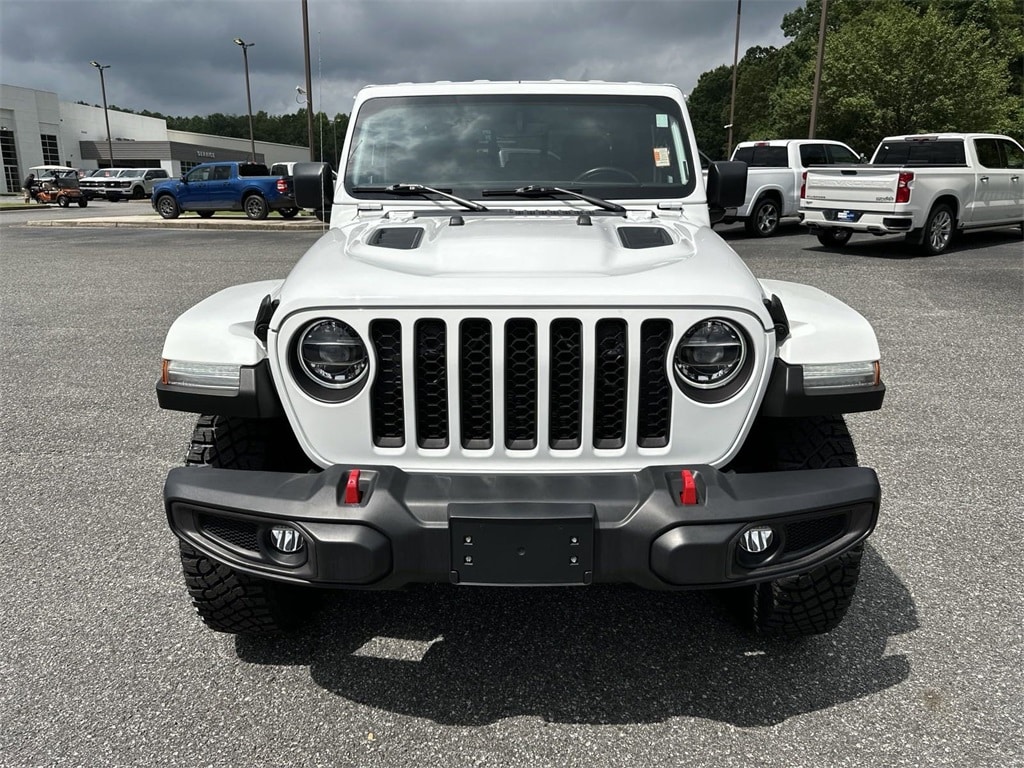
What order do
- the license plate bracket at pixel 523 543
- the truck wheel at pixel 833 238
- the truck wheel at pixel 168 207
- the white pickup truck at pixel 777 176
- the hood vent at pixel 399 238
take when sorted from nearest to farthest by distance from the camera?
the license plate bracket at pixel 523 543, the hood vent at pixel 399 238, the truck wheel at pixel 833 238, the white pickup truck at pixel 777 176, the truck wheel at pixel 168 207

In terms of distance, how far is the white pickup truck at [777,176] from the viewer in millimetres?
15906

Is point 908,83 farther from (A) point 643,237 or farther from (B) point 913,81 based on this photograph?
(A) point 643,237

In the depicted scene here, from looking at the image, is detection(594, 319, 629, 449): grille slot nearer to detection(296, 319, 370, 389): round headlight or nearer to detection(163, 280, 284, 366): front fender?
detection(296, 319, 370, 389): round headlight

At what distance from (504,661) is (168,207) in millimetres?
24334

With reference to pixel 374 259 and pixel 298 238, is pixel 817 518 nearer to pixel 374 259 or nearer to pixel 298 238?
pixel 374 259

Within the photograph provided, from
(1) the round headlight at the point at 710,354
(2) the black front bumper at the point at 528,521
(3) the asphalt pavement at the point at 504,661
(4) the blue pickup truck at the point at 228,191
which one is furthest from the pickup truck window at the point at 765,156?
(2) the black front bumper at the point at 528,521

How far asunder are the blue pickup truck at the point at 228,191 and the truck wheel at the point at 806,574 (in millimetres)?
21413

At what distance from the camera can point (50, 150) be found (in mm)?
66312

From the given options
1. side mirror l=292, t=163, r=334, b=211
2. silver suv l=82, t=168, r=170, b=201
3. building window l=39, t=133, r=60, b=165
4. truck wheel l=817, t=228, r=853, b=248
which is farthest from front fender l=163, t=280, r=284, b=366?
building window l=39, t=133, r=60, b=165

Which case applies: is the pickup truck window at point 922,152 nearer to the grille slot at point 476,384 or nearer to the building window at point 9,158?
the grille slot at point 476,384

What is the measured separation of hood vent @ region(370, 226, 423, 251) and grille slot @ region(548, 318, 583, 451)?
2.20 ft

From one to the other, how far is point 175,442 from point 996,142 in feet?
45.9

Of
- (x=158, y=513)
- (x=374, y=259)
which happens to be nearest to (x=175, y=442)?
(x=158, y=513)

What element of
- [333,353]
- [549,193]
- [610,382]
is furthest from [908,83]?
[333,353]
